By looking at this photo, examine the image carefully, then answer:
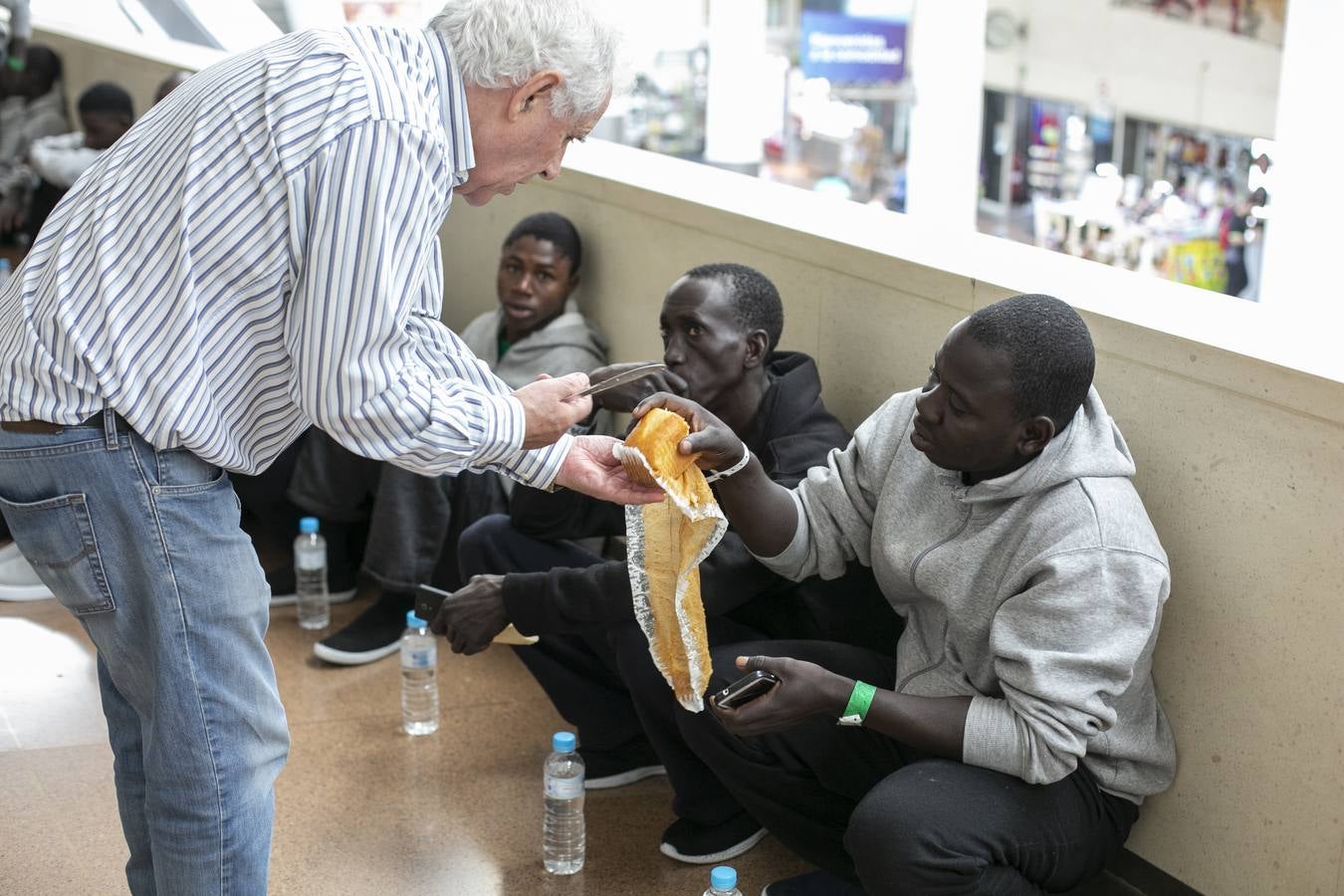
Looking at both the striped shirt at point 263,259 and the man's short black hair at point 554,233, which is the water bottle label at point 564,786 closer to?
the striped shirt at point 263,259

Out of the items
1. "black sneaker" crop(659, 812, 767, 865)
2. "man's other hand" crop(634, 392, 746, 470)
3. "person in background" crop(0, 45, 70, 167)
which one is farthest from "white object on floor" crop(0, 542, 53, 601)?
"person in background" crop(0, 45, 70, 167)

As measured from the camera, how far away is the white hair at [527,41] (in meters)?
1.85

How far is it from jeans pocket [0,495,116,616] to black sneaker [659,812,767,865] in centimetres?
134

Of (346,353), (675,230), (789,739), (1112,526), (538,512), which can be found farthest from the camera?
(675,230)

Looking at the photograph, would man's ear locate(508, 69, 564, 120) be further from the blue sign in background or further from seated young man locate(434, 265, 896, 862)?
the blue sign in background

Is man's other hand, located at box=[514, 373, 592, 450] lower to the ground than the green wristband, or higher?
higher

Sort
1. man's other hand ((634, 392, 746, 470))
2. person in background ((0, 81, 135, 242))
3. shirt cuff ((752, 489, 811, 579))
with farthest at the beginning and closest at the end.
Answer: person in background ((0, 81, 135, 242))
shirt cuff ((752, 489, 811, 579))
man's other hand ((634, 392, 746, 470))

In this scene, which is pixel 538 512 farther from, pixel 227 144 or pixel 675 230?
pixel 227 144

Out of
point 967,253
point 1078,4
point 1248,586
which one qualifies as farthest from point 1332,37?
point 1078,4

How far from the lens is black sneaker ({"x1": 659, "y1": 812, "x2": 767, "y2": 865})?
283 centimetres

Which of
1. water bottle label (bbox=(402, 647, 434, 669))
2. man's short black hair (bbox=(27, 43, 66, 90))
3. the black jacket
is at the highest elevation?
man's short black hair (bbox=(27, 43, 66, 90))

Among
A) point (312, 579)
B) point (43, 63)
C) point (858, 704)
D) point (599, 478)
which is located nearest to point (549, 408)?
point (599, 478)

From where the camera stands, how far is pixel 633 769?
317cm

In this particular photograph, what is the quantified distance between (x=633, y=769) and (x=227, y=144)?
1.84 metres
